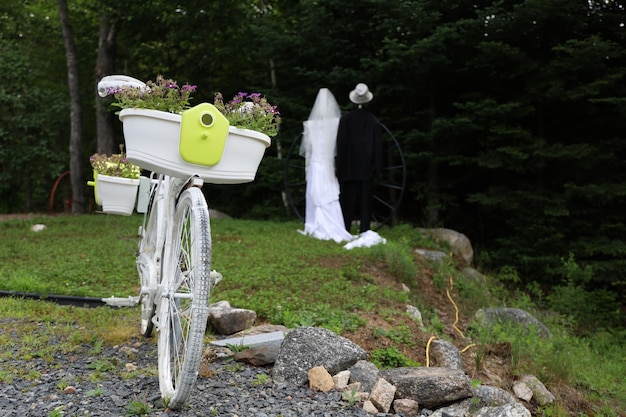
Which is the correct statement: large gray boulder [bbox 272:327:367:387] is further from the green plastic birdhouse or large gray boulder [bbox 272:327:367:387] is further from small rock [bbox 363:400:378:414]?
the green plastic birdhouse

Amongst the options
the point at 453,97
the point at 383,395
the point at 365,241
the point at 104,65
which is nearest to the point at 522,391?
the point at 383,395

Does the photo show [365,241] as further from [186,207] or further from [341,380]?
[186,207]

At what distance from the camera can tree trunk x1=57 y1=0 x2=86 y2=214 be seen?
11.2 m

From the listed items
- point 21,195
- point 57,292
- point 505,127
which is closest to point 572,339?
point 505,127

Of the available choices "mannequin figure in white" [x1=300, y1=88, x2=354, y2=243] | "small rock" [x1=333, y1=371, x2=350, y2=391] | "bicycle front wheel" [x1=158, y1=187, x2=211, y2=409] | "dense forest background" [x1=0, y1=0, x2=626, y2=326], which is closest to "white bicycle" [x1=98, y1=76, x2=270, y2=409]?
"bicycle front wheel" [x1=158, y1=187, x2=211, y2=409]

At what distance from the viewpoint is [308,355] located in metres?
3.08

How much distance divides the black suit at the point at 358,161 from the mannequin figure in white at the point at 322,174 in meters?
0.13

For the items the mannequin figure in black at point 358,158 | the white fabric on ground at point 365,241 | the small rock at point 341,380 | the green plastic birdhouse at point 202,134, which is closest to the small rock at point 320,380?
the small rock at point 341,380

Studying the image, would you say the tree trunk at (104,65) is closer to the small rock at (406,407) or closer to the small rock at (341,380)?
the small rock at (341,380)

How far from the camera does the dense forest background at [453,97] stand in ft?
26.7

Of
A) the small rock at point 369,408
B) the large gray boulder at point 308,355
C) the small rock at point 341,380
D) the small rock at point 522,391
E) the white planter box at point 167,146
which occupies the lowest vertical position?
the small rock at point 522,391

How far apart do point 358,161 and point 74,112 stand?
6.27 m

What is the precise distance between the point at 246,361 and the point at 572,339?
13.3 ft

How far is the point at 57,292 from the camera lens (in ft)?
15.6
